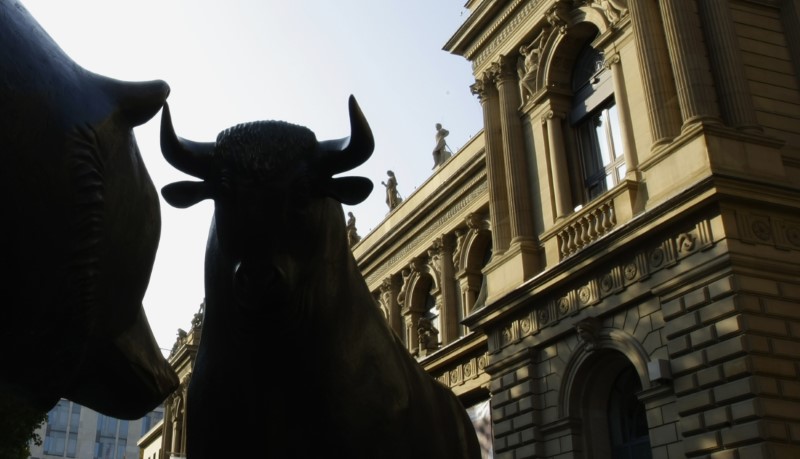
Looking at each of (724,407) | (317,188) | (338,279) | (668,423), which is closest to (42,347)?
(317,188)

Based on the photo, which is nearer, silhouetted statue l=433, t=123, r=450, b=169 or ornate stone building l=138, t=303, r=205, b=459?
silhouetted statue l=433, t=123, r=450, b=169

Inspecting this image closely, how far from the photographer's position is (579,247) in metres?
17.6

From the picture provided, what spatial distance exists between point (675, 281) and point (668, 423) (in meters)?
2.44

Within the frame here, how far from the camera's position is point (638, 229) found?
15.2 metres

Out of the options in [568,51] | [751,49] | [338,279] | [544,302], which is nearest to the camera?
[338,279]

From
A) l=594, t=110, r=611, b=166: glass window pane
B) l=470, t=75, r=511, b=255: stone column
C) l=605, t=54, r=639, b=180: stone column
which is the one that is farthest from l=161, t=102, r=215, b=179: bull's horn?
l=470, t=75, r=511, b=255: stone column

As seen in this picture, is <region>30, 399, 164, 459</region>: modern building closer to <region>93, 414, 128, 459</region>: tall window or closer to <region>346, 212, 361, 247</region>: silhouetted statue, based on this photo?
<region>93, 414, 128, 459</region>: tall window

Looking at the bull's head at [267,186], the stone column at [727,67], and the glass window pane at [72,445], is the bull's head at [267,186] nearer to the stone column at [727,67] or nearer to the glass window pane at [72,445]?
the stone column at [727,67]

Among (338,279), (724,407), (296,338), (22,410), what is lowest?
(22,410)

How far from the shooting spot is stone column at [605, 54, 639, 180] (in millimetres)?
16859

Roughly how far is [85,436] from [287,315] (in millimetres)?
80151

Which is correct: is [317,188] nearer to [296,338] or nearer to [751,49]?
[296,338]

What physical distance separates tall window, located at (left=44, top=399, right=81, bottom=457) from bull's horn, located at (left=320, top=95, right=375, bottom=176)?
75303 millimetres

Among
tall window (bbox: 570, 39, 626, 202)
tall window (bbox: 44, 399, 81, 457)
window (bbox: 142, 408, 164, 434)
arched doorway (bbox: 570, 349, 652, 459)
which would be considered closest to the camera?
arched doorway (bbox: 570, 349, 652, 459)
